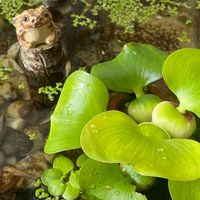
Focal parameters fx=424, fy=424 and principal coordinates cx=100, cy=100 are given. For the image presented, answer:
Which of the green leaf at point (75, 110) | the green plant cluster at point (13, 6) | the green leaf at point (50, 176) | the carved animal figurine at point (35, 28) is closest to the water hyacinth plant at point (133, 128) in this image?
the green leaf at point (75, 110)

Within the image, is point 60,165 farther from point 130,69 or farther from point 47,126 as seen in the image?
point 130,69

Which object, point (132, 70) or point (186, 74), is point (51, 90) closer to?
point (132, 70)

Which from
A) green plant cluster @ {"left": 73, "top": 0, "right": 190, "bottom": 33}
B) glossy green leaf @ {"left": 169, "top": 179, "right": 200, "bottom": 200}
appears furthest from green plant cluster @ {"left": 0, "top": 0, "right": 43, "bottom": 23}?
glossy green leaf @ {"left": 169, "top": 179, "right": 200, "bottom": 200}

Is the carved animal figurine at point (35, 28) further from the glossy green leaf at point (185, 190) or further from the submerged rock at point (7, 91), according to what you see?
the glossy green leaf at point (185, 190)

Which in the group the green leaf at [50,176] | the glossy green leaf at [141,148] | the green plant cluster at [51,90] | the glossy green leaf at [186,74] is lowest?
the green leaf at [50,176]

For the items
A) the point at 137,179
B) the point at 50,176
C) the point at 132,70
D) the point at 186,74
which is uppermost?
the point at 186,74

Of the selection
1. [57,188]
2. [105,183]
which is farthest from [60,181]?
[105,183]
